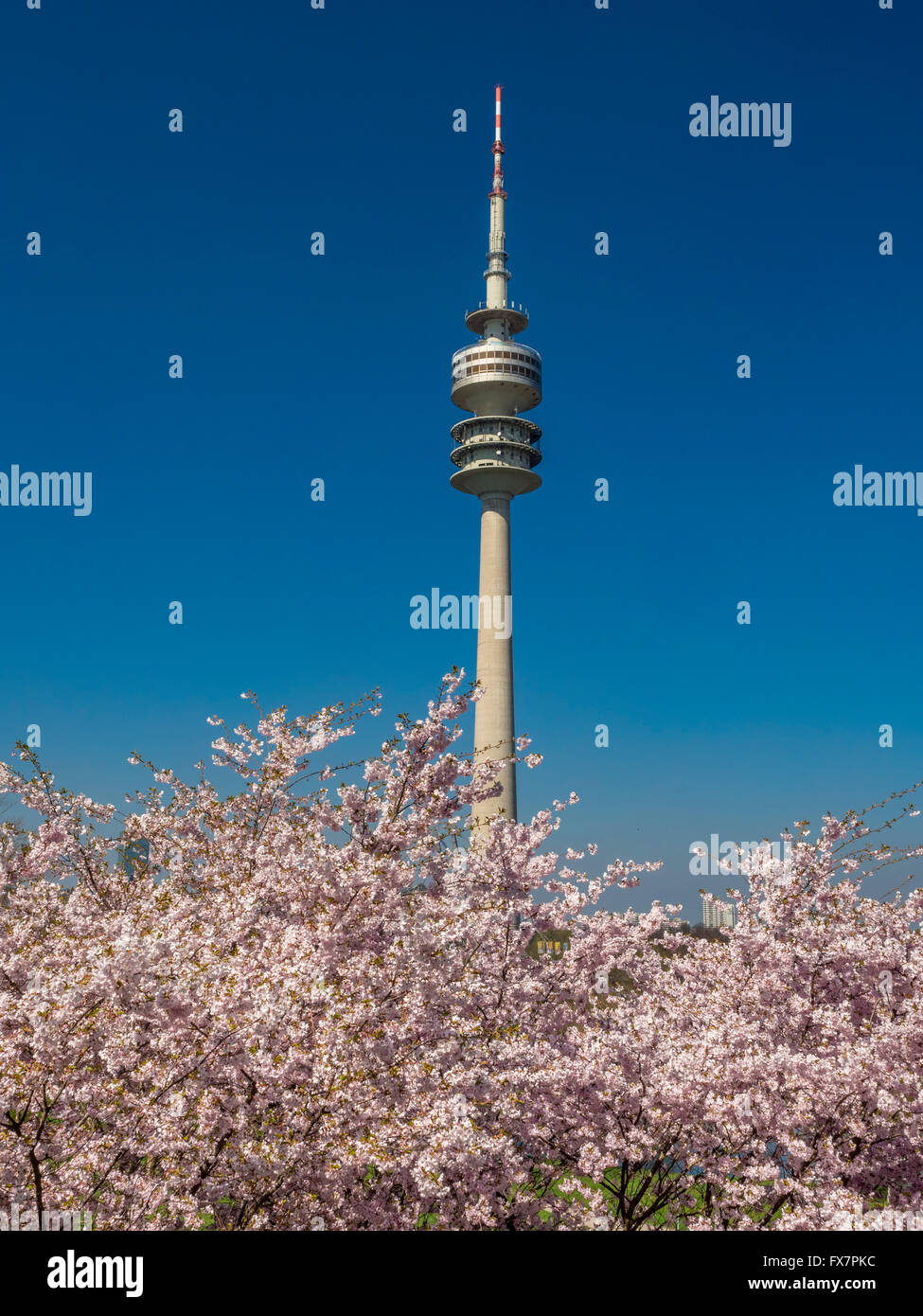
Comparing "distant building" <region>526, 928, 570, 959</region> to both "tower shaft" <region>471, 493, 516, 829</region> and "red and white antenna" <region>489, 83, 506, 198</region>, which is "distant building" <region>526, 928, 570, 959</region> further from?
"red and white antenna" <region>489, 83, 506, 198</region>

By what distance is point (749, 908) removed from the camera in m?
13.6

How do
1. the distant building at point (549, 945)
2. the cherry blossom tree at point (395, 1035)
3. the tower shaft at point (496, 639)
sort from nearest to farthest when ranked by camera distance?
the cherry blossom tree at point (395, 1035) < the distant building at point (549, 945) < the tower shaft at point (496, 639)

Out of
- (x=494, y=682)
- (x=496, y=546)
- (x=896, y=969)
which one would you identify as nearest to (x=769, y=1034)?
(x=896, y=969)

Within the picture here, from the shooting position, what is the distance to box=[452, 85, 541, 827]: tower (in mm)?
70000

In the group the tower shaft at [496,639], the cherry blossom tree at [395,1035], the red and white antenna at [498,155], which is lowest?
the cherry blossom tree at [395,1035]

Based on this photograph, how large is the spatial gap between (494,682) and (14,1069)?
205 feet

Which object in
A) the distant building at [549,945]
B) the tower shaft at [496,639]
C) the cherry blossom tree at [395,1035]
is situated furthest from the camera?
the tower shaft at [496,639]

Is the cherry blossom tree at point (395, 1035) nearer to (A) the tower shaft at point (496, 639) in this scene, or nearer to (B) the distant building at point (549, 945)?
(B) the distant building at point (549, 945)

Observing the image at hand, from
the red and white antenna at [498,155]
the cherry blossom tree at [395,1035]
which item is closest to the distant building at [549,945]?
the cherry blossom tree at [395,1035]

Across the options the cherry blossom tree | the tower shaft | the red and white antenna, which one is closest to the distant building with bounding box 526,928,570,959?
the cherry blossom tree

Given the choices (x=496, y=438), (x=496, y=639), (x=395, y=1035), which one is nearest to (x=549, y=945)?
(x=395, y=1035)

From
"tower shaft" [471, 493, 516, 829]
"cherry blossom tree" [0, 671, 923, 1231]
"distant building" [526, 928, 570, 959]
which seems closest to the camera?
"cherry blossom tree" [0, 671, 923, 1231]

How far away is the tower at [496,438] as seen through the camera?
7000 cm
